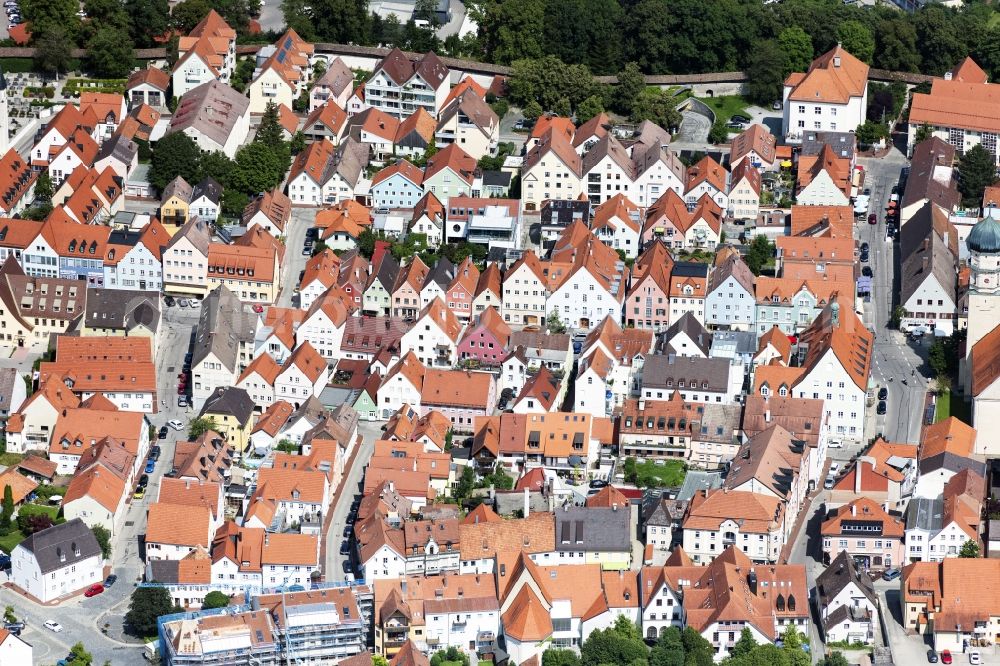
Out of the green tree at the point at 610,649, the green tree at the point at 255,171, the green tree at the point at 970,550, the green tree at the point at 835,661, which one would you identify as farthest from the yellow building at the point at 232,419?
the green tree at the point at 970,550

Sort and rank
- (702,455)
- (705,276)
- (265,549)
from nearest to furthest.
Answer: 1. (265,549)
2. (702,455)
3. (705,276)

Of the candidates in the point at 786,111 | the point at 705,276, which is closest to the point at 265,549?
the point at 705,276

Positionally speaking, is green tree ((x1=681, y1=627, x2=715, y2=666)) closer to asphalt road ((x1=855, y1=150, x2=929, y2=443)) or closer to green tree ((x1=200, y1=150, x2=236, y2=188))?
asphalt road ((x1=855, y1=150, x2=929, y2=443))

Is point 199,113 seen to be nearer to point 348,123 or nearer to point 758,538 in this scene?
point 348,123

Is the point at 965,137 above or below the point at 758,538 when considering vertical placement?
above

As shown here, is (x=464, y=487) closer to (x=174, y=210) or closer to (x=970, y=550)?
(x=970, y=550)

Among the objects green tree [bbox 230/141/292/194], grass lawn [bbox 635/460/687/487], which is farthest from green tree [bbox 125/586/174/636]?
green tree [bbox 230/141/292/194]

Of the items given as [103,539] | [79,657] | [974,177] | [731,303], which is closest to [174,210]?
[103,539]
